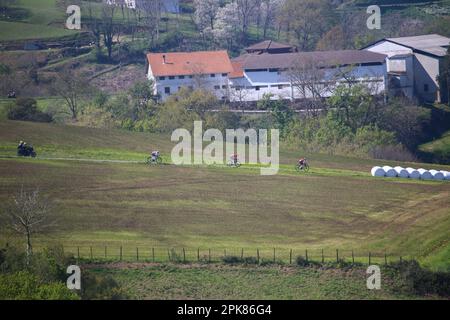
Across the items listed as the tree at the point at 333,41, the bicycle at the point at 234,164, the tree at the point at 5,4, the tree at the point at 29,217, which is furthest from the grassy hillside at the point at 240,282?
the tree at the point at 5,4

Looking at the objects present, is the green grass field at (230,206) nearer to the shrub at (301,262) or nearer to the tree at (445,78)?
the shrub at (301,262)

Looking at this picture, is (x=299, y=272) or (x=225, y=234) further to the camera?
(x=225, y=234)

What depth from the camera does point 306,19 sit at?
124062mm

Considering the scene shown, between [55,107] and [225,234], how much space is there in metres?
48.1

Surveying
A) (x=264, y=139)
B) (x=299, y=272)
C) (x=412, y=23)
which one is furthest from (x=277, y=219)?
Answer: (x=412, y=23)

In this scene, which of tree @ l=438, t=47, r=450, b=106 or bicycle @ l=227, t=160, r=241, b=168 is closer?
bicycle @ l=227, t=160, r=241, b=168

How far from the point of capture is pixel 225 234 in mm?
48438

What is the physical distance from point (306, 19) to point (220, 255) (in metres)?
82.9

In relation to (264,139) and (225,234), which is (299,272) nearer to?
(225,234)

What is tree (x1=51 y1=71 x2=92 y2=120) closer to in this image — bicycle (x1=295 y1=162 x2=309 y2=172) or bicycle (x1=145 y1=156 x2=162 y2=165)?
bicycle (x1=145 y1=156 x2=162 y2=165)

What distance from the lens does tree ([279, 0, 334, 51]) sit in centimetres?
12394

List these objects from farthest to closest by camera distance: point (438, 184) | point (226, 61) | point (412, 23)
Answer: point (412, 23) → point (226, 61) → point (438, 184)

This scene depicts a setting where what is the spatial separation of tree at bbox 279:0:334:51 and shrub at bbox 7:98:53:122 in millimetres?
49162

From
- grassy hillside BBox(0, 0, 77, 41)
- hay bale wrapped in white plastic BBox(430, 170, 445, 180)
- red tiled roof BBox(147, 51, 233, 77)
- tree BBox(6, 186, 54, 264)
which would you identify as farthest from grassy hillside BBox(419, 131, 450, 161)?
grassy hillside BBox(0, 0, 77, 41)
